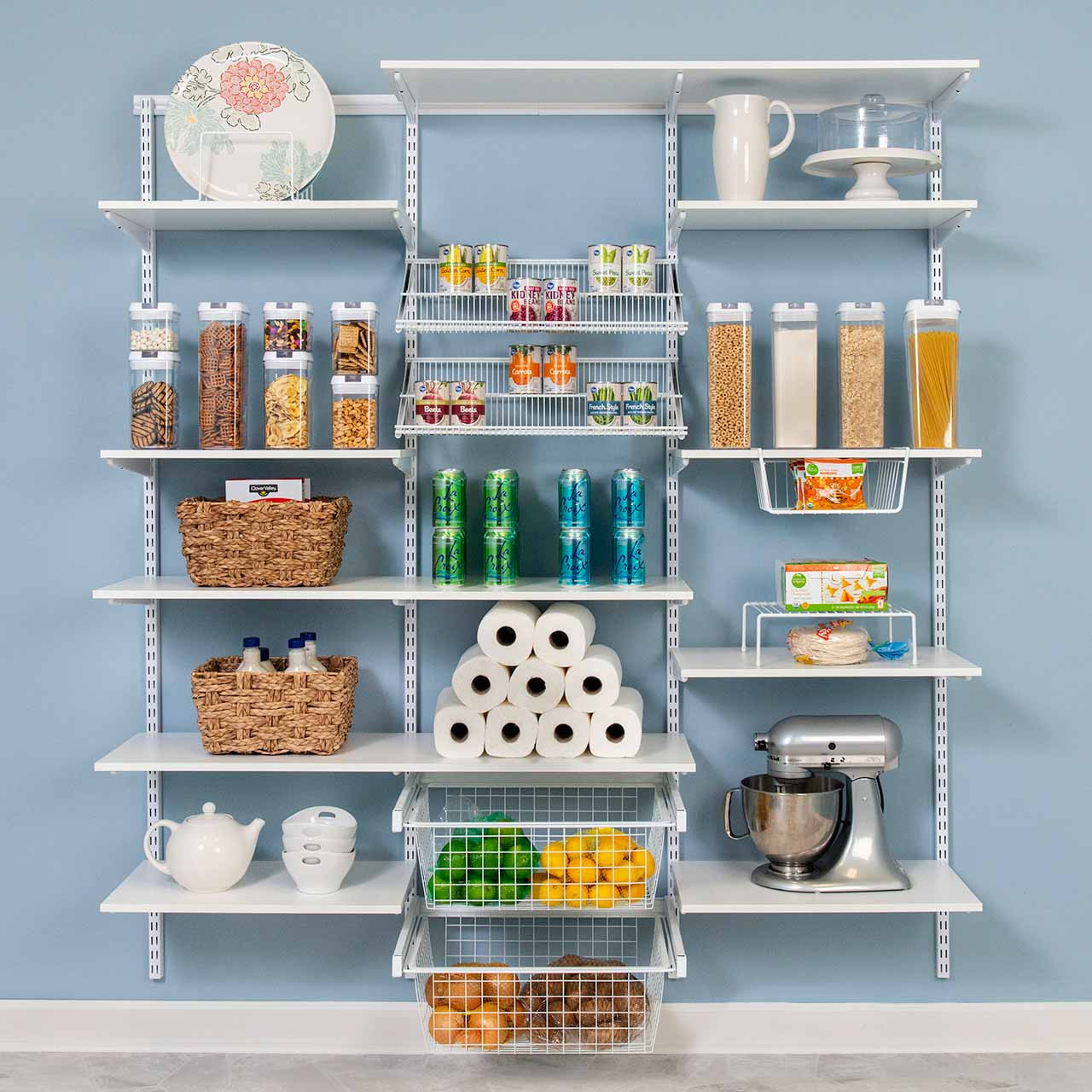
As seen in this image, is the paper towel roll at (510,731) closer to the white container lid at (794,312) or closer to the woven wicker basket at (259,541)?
the woven wicker basket at (259,541)

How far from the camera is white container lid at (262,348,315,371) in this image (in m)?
2.32

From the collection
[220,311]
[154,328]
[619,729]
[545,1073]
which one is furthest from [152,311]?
[545,1073]

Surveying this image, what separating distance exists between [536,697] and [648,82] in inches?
47.7

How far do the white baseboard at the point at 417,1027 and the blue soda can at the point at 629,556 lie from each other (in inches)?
37.1

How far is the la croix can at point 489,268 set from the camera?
2328 mm

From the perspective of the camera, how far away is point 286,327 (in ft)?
7.63

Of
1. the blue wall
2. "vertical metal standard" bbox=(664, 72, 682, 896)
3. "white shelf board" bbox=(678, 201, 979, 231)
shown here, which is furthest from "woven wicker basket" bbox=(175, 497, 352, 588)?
"white shelf board" bbox=(678, 201, 979, 231)

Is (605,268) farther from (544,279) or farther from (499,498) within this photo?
(499,498)

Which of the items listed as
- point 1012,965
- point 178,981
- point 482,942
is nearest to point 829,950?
point 1012,965

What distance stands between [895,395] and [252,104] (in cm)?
143

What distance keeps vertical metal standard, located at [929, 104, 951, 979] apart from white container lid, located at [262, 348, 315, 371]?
1.29 m

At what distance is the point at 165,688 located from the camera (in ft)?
8.48

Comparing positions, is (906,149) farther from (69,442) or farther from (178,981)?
(178,981)

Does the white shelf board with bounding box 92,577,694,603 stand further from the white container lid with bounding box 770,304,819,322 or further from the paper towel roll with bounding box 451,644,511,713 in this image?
the white container lid with bounding box 770,304,819,322
